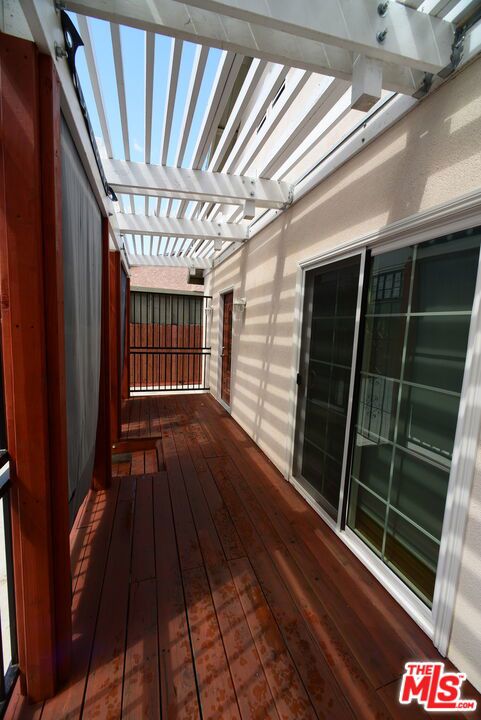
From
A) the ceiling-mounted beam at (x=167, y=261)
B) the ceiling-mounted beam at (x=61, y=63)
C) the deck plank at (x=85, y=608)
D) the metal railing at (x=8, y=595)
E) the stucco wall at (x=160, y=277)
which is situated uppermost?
the stucco wall at (x=160, y=277)

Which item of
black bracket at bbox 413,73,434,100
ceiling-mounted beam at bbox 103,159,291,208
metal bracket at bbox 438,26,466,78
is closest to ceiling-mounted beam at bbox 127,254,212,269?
ceiling-mounted beam at bbox 103,159,291,208

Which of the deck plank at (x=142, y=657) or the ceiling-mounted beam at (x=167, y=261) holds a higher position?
the ceiling-mounted beam at (x=167, y=261)

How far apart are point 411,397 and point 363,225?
1.03 meters

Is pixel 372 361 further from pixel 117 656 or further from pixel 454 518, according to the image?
pixel 117 656

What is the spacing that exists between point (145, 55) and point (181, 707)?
2.75 meters

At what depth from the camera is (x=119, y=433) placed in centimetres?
339

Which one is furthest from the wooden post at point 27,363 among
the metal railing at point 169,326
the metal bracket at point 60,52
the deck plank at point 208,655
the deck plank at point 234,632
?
the metal railing at point 169,326

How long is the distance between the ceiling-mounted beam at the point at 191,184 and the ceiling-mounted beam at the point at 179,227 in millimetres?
1030

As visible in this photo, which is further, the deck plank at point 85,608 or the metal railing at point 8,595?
the deck plank at point 85,608

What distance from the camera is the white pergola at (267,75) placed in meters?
1.08

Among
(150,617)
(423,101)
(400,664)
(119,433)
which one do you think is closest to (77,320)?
(150,617)

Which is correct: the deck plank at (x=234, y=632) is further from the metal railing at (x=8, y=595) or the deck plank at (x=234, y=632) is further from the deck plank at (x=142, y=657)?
the metal railing at (x=8, y=595)

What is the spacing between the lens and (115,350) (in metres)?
3.34

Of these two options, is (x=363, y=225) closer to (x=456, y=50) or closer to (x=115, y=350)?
(x=456, y=50)
